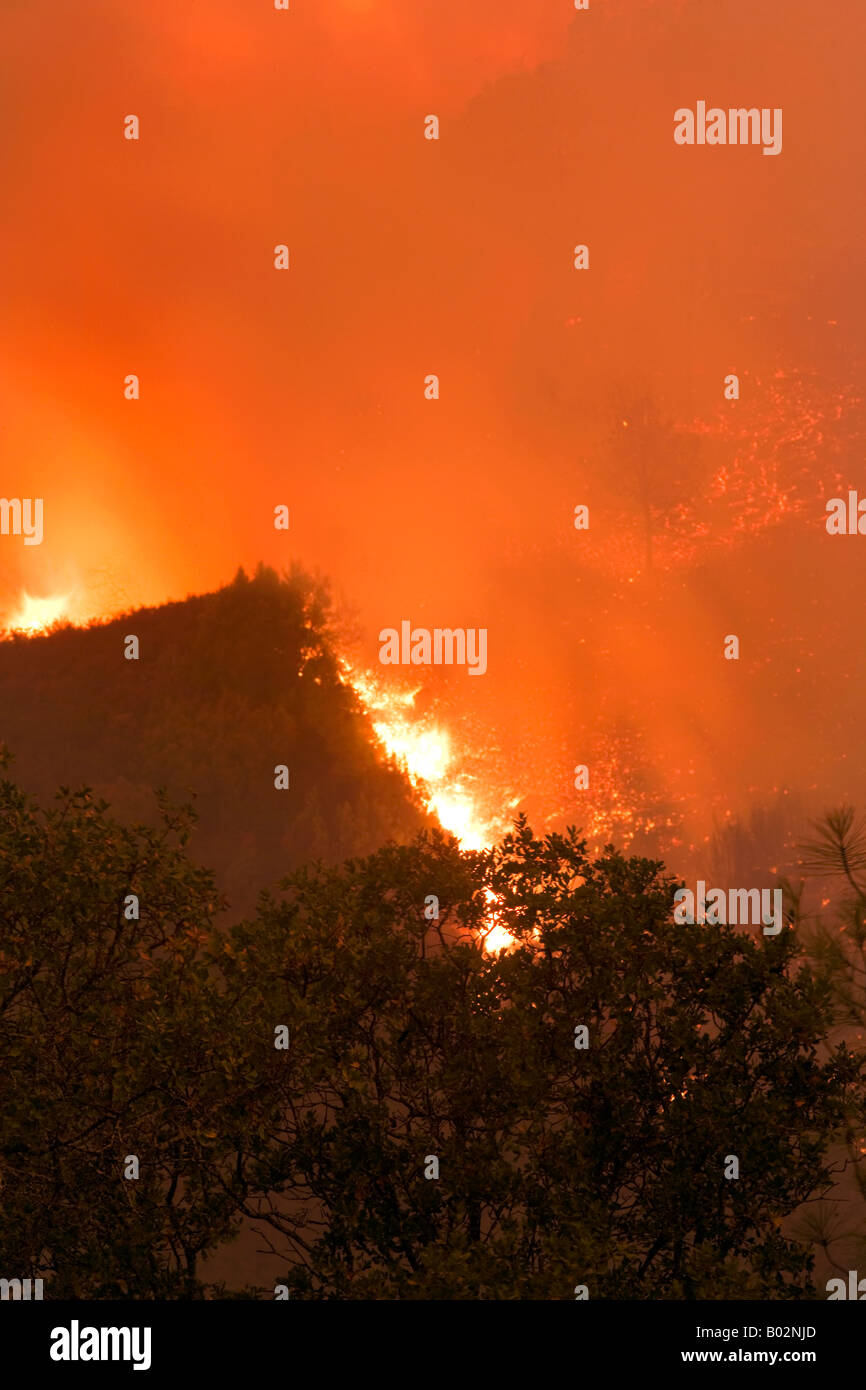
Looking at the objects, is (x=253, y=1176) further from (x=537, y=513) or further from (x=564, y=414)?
(x=564, y=414)

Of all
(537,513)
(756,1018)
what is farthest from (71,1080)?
(537,513)

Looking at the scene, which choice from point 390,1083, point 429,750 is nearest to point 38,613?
point 429,750

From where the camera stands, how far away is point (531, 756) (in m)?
120

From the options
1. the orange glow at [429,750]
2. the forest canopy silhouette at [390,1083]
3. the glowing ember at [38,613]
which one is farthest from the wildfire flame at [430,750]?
the forest canopy silhouette at [390,1083]

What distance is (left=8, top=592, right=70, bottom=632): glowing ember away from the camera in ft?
218

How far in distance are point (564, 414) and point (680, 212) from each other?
4404 cm

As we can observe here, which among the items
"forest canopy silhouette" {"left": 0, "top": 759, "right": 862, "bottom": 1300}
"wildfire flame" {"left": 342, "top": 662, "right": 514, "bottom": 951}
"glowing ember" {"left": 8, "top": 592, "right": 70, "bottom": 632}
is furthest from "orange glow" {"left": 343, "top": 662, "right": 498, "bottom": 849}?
"forest canopy silhouette" {"left": 0, "top": 759, "right": 862, "bottom": 1300}

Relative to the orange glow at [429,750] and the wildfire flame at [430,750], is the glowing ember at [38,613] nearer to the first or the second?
the orange glow at [429,750]

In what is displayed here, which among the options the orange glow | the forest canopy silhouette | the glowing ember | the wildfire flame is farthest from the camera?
the orange glow

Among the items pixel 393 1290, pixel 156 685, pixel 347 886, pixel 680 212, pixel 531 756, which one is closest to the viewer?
pixel 393 1290

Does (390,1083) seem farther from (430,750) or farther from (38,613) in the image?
(430,750)

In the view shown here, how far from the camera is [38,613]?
7725 cm

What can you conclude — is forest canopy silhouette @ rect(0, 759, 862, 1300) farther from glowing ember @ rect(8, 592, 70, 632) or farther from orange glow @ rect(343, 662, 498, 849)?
orange glow @ rect(343, 662, 498, 849)

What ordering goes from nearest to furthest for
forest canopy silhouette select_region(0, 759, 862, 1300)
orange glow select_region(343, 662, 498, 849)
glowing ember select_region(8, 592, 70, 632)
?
forest canopy silhouette select_region(0, 759, 862, 1300)
glowing ember select_region(8, 592, 70, 632)
orange glow select_region(343, 662, 498, 849)
